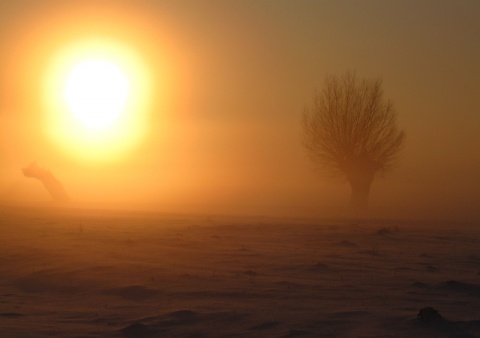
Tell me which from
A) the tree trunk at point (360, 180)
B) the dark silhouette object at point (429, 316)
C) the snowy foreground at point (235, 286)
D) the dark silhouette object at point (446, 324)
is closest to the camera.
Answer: the dark silhouette object at point (446, 324)

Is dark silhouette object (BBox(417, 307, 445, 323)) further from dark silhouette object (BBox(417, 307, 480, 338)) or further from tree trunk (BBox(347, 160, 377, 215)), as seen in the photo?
tree trunk (BBox(347, 160, 377, 215))

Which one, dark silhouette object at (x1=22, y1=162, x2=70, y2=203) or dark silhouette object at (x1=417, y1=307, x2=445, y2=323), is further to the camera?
dark silhouette object at (x1=22, y1=162, x2=70, y2=203)

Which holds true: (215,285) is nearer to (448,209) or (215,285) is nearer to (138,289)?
(138,289)

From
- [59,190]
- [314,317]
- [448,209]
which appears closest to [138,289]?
[314,317]

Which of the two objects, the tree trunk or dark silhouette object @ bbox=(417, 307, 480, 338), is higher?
the tree trunk

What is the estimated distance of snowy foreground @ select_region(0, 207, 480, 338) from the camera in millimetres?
8672

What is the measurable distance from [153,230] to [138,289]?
11.0 meters

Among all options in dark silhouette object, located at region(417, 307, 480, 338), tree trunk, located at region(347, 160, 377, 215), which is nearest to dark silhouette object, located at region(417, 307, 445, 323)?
dark silhouette object, located at region(417, 307, 480, 338)

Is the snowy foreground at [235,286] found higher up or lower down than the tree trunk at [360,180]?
lower down

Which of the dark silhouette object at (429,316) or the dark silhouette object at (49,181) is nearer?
the dark silhouette object at (429,316)

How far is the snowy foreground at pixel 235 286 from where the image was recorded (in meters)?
8.67

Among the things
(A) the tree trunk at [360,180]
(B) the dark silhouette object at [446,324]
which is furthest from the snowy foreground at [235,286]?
(A) the tree trunk at [360,180]

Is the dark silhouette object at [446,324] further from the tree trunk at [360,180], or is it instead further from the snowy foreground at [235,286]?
the tree trunk at [360,180]

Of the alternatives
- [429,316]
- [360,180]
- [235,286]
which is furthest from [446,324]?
[360,180]
